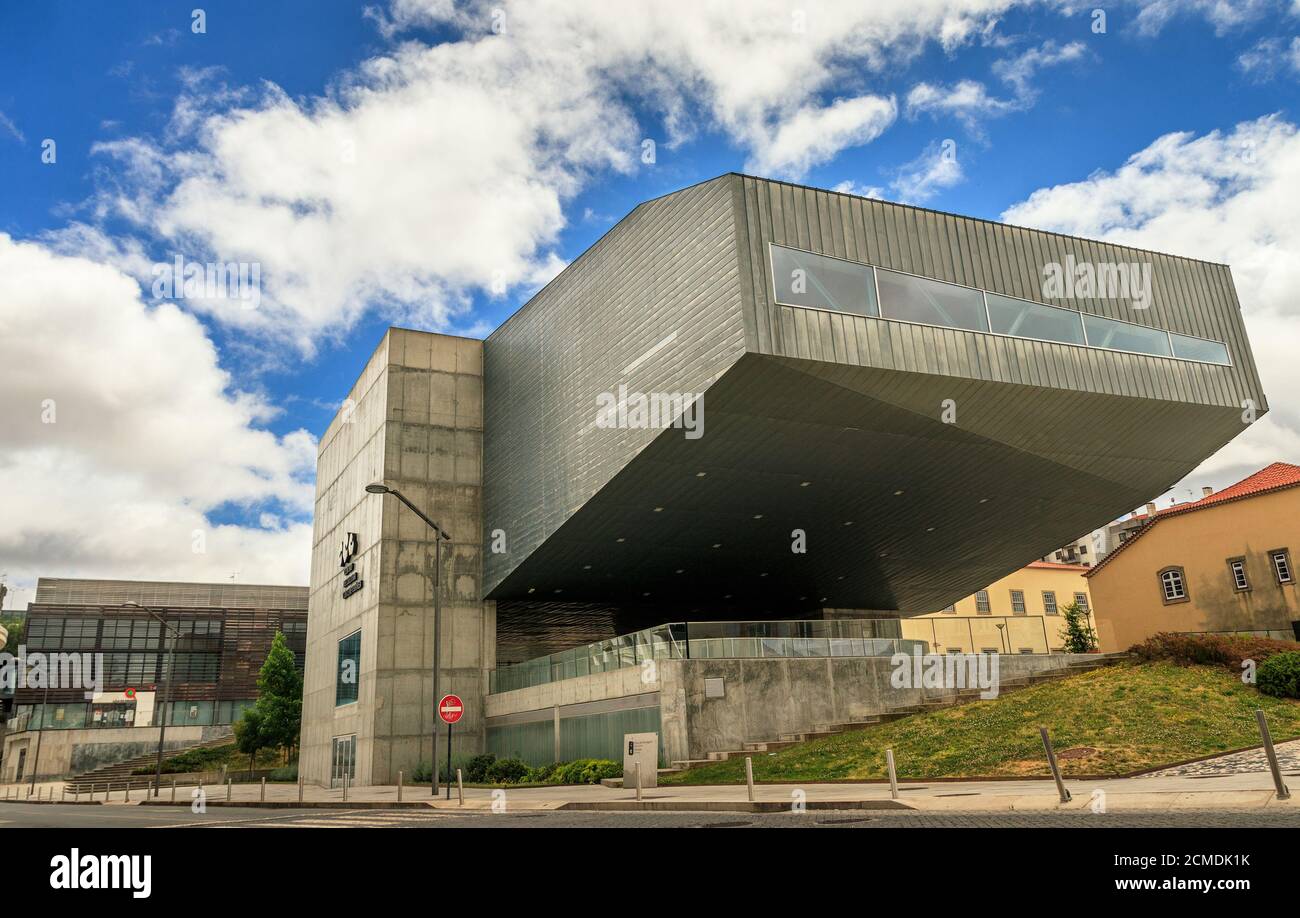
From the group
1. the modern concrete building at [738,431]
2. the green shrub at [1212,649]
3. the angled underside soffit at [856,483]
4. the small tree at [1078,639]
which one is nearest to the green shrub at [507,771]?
the modern concrete building at [738,431]

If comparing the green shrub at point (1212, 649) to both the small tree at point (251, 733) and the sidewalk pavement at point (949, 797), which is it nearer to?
the sidewalk pavement at point (949, 797)

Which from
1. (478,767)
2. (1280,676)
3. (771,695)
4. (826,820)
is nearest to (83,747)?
(478,767)

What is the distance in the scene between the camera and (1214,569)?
40.9 m

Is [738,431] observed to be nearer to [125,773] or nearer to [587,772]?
[587,772]

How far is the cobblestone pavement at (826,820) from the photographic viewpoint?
9.86 metres

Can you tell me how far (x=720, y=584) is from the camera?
47281mm

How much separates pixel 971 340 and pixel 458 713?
707 inches

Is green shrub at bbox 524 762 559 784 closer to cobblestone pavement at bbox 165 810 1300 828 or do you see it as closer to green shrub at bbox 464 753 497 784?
green shrub at bbox 464 753 497 784

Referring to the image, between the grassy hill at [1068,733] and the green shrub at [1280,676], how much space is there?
1.18ft

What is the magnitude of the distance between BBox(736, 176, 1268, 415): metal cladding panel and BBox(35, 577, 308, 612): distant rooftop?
8868 centimetres

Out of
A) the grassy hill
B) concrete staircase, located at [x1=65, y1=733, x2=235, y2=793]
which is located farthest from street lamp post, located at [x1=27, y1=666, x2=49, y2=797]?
the grassy hill

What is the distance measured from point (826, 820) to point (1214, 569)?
3556 centimetres
